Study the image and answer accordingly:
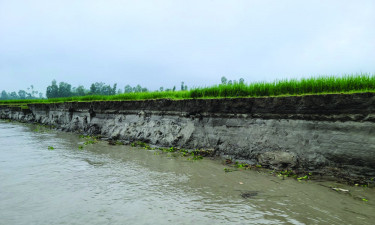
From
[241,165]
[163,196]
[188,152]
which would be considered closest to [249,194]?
[163,196]

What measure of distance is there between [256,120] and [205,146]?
1.22 meters

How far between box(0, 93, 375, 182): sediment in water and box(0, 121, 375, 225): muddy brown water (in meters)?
0.37

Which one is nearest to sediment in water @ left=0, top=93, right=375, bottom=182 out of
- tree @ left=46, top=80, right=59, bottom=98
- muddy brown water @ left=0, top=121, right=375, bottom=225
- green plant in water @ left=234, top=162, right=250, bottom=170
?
green plant in water @ left=234, top=162, right=250, bottom=170

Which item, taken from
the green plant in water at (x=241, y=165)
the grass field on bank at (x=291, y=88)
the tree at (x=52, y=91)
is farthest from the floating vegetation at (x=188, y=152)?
the tree at (x=52, y=91)

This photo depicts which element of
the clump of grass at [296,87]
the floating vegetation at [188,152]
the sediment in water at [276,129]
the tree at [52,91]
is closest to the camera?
the sediment in water at [276,129]

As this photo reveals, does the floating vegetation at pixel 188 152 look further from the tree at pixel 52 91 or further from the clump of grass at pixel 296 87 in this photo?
the tree at pixel 52 91

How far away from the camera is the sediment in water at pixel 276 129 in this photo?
317 centimetres

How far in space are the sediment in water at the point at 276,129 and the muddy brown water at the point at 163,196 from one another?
0.37m

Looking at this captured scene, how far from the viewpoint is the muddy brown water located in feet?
7.26

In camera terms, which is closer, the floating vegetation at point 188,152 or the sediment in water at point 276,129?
the sediment in water at point 276,129

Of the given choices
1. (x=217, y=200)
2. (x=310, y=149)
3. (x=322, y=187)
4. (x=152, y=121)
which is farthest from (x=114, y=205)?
(x=152, y=121)

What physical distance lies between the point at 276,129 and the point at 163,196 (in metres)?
2.23

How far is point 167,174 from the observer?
3617 mm

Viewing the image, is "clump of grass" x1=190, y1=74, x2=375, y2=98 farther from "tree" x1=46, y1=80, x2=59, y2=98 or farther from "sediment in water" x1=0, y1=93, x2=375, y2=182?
"tree" x1=46, y1=80, x2=59, y2=98
